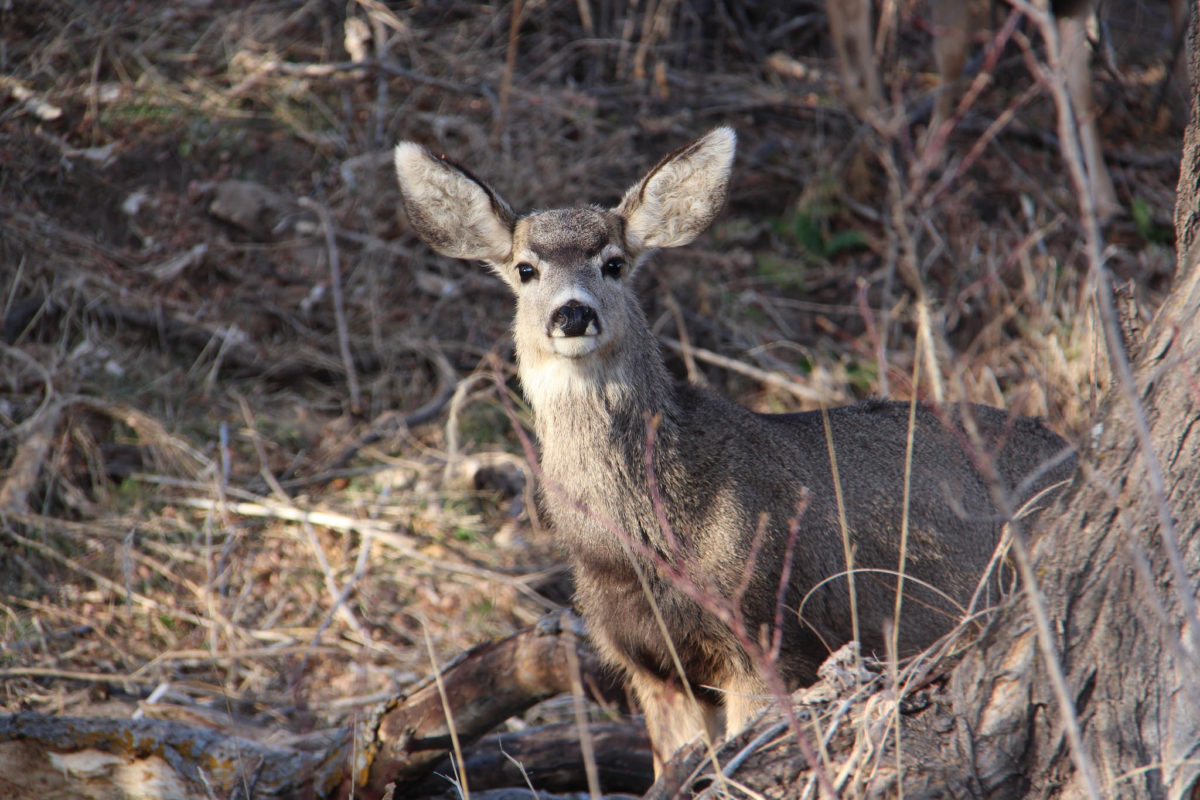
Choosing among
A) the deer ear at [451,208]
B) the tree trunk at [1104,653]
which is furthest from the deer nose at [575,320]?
the tree trunk at [1104,653]

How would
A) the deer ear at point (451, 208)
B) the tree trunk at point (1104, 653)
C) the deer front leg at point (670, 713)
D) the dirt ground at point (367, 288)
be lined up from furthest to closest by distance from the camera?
the dirt ground at point (367, 288) < the deer ear at point (451, 208) < the deer front leg at point (670, 713) < the tree trunk at point (1104, 653)

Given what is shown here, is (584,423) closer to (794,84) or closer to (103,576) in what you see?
(103,576)

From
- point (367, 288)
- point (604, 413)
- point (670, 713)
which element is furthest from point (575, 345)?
point (367, 288)

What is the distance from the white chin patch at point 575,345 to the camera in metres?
3.76

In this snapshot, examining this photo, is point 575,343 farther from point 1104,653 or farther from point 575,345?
point 1104,653

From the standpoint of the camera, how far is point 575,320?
3719mm

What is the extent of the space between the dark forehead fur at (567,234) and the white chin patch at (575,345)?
0.39m

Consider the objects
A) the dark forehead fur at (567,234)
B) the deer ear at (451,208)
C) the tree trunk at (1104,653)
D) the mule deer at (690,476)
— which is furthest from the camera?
the deer ear at (451,208)

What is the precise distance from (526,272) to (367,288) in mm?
3631

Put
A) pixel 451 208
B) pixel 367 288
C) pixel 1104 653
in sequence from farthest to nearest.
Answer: pixel 367 288 < pixel 451 208 < pixel 1104 653

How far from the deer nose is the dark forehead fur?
33 cm

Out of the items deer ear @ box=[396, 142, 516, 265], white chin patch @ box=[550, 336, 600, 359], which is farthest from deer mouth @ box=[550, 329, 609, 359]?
deer ear @ box=[396, 142, 516, 265]

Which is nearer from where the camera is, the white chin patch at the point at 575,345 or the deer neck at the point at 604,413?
the white chin patch at the point at 575,345

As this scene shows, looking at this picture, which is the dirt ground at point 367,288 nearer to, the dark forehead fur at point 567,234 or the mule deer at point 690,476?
the mule deer at point 690,476
